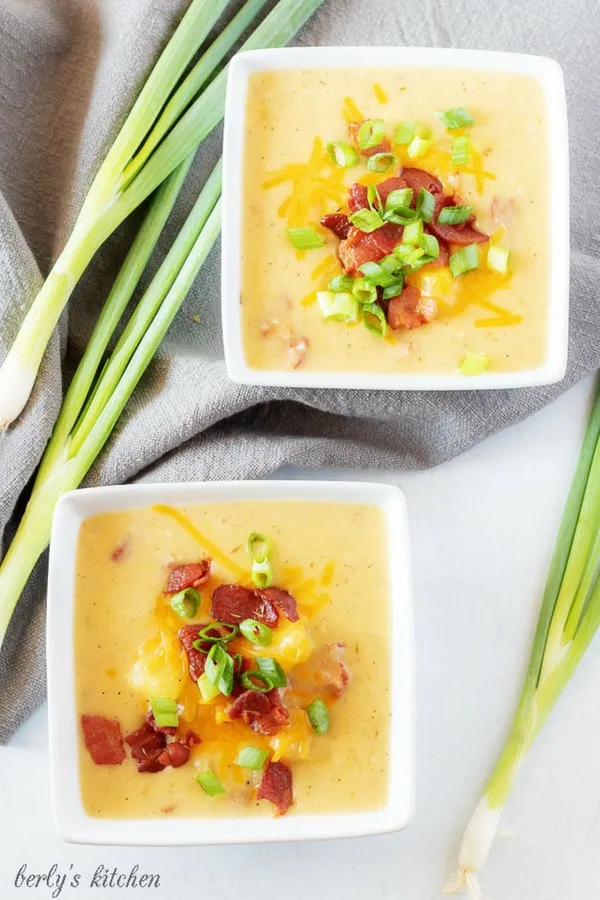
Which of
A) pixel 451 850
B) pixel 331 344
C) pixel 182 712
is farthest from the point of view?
pixel 451 850

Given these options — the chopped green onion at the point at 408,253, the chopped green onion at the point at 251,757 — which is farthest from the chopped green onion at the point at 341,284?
the chopped green onion at the point at 251,757

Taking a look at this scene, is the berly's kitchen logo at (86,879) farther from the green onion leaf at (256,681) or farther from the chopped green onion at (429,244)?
the chopped green onion at (429,244)

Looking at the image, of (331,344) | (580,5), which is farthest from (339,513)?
(580,5)

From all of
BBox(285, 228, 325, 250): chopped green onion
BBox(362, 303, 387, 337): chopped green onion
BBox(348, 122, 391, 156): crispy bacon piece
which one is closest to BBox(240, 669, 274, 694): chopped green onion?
BBox(362, 303, 387, 337): chopped green onion

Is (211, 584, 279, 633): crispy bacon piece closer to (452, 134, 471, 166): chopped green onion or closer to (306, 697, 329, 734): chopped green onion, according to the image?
(306, 697, 329, 734): chopped green onion

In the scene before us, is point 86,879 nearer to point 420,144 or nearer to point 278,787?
point 278,787

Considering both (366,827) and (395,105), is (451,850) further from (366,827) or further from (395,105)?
(395,105)
